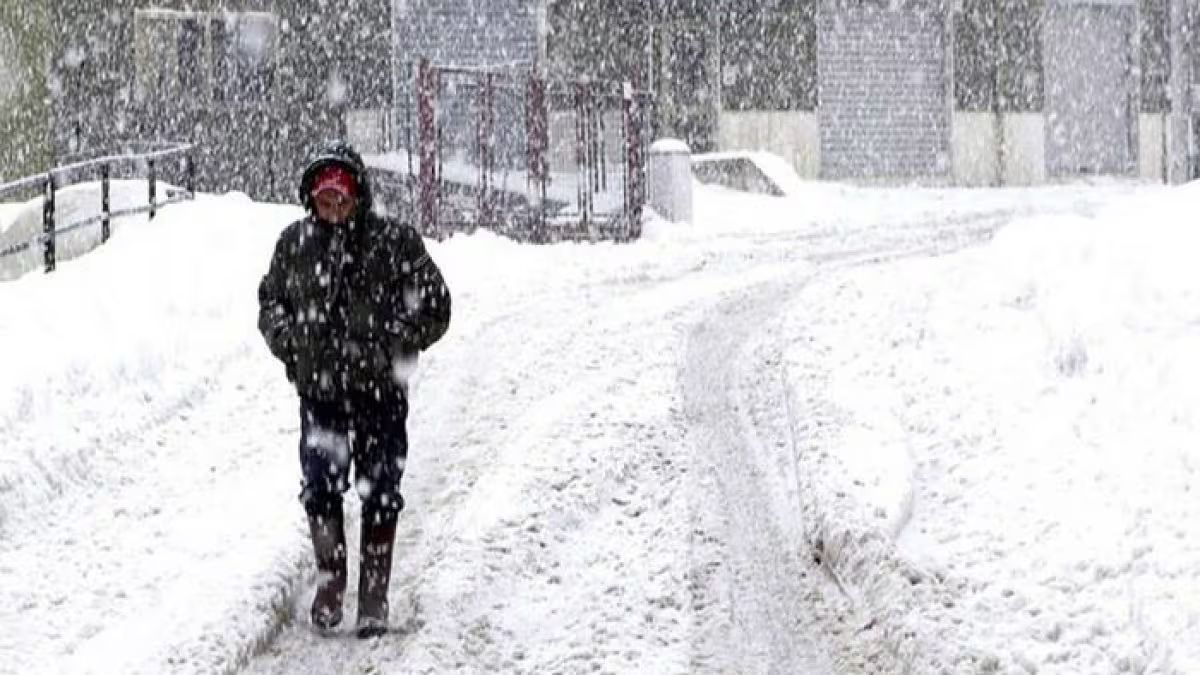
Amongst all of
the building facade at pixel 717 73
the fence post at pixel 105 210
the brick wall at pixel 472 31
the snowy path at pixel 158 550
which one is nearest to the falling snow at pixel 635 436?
the snowy path at pixel 158 550

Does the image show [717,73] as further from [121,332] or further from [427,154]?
[121,332]

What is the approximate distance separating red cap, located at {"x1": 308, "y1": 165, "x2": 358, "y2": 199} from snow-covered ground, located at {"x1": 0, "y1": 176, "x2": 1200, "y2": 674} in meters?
1.57

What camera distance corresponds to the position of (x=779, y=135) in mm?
28562

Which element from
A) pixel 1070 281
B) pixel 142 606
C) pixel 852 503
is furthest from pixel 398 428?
pixel 1070 281

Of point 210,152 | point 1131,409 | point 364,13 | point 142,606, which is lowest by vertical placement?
point 142,606

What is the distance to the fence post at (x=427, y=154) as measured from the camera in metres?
18.3

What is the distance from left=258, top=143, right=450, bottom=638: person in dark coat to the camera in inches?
227

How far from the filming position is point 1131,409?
741 cm

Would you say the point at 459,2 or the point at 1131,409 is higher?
the point at 459,2

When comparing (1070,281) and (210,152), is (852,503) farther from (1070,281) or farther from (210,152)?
(210,152)

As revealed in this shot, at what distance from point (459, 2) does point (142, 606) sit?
2075 centimetres

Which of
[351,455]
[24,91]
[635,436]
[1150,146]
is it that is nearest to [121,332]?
[635,436]

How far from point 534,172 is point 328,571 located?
1349 cm

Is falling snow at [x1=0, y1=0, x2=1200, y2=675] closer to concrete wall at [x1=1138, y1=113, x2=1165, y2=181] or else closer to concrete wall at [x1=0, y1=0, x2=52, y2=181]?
concrete wall at [x1=0, y1=0, x2=52, y2=181]
